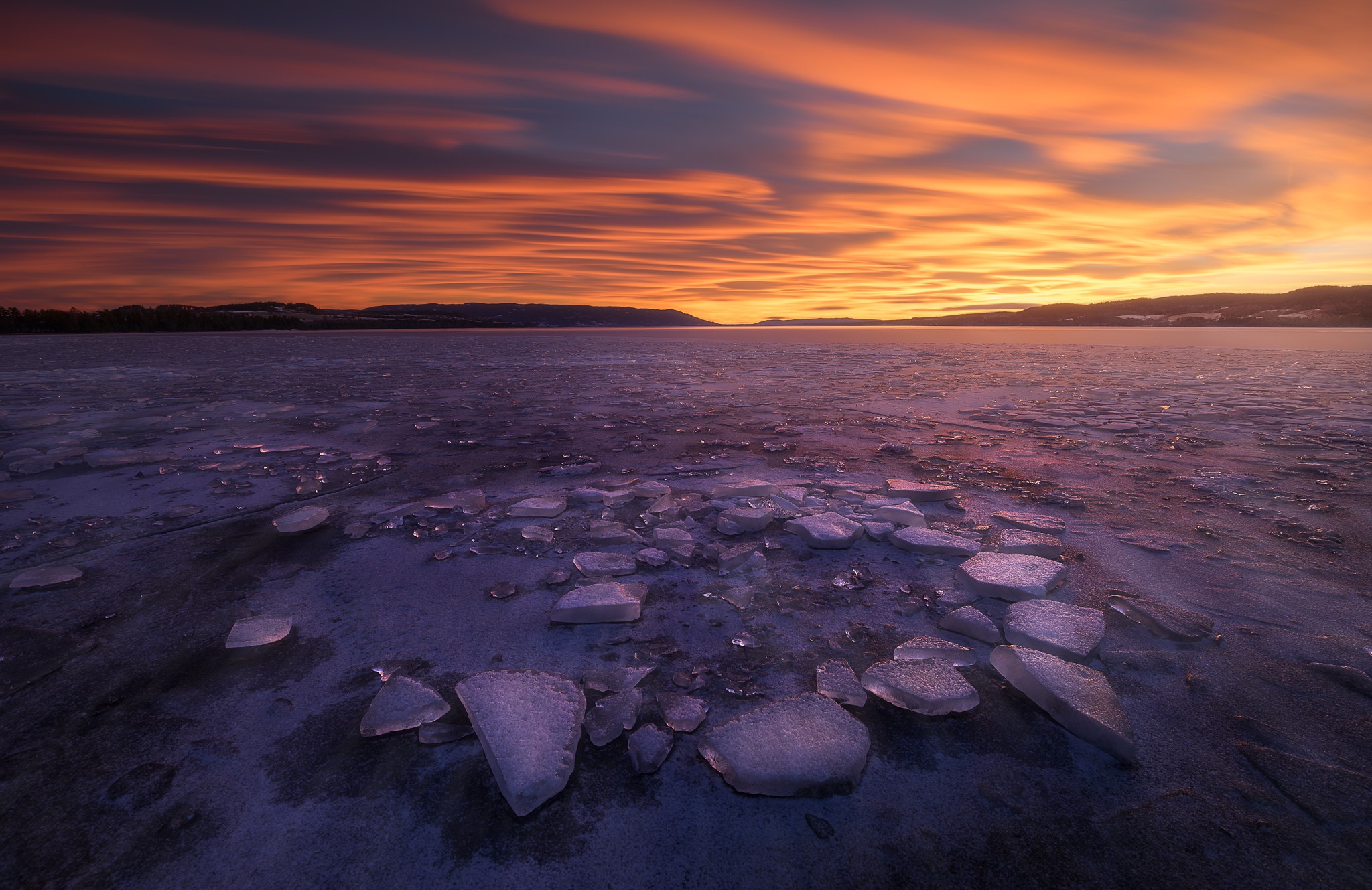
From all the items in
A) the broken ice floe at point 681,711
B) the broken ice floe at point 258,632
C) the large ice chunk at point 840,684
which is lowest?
the broken ice floe at point 681,711

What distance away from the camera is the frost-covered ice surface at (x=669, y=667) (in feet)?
3.09

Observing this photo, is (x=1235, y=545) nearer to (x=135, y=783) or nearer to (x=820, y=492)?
(x=820, y=492)

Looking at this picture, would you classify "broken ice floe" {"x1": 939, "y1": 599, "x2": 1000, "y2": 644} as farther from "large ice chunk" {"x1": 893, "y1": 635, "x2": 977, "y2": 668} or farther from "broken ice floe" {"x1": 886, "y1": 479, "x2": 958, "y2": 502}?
"broken ice floe" {"x1": 886, "y1": 479, "x2": 958, "y2": 502}

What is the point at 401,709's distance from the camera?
4.03 feet

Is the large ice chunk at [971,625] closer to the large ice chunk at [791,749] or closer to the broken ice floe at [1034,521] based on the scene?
the large ice chunk at [791,749]

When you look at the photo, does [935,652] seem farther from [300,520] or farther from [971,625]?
[300,520]

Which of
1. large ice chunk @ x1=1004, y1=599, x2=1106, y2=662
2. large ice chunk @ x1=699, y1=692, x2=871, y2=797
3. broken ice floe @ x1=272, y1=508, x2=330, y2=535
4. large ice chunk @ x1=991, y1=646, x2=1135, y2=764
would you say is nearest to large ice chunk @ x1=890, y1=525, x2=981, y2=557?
large ice chunk @ x1=1004, y1=599, x2=1106, y2=662

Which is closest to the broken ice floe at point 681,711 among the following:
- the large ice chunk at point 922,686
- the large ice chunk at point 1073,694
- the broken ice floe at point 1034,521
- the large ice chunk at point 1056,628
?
the large ice chunk at point 922,686

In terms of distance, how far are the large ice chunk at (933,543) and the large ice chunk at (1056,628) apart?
398 mm

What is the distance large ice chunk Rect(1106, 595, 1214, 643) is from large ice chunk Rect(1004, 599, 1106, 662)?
92 millimetres

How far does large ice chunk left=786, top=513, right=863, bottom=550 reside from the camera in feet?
7.01

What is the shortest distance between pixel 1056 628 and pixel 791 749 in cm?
92

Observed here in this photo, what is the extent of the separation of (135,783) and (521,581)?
993 mm

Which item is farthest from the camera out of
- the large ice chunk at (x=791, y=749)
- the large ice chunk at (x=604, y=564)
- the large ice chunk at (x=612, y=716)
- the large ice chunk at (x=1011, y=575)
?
the large ice chunk at (x=604, y=564)
